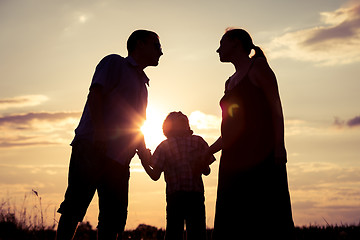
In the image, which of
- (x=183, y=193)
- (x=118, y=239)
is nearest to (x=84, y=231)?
(x=183, y=193)

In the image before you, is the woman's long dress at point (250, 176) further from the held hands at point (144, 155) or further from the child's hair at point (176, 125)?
the child's hair at point (176, 125)

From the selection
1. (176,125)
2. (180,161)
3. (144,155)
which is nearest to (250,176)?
(144,155)

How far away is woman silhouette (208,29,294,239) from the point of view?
457 centimetres

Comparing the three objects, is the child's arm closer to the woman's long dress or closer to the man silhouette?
the man silhouette

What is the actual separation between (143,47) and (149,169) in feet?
6.10

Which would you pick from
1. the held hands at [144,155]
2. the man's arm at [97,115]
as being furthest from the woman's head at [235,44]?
the held hands at [144,155]

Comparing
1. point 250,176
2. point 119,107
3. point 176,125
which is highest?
point 176,125

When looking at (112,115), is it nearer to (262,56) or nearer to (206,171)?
(262,56)

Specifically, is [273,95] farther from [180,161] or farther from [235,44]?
[180,161]

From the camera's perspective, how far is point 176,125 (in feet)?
22.8

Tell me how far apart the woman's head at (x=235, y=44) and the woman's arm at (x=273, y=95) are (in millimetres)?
316

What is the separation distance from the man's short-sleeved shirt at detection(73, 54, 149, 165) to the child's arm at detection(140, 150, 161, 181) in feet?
2.28

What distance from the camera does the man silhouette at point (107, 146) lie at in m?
4.57

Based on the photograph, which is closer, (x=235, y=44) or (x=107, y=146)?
(x=107, y=146)
